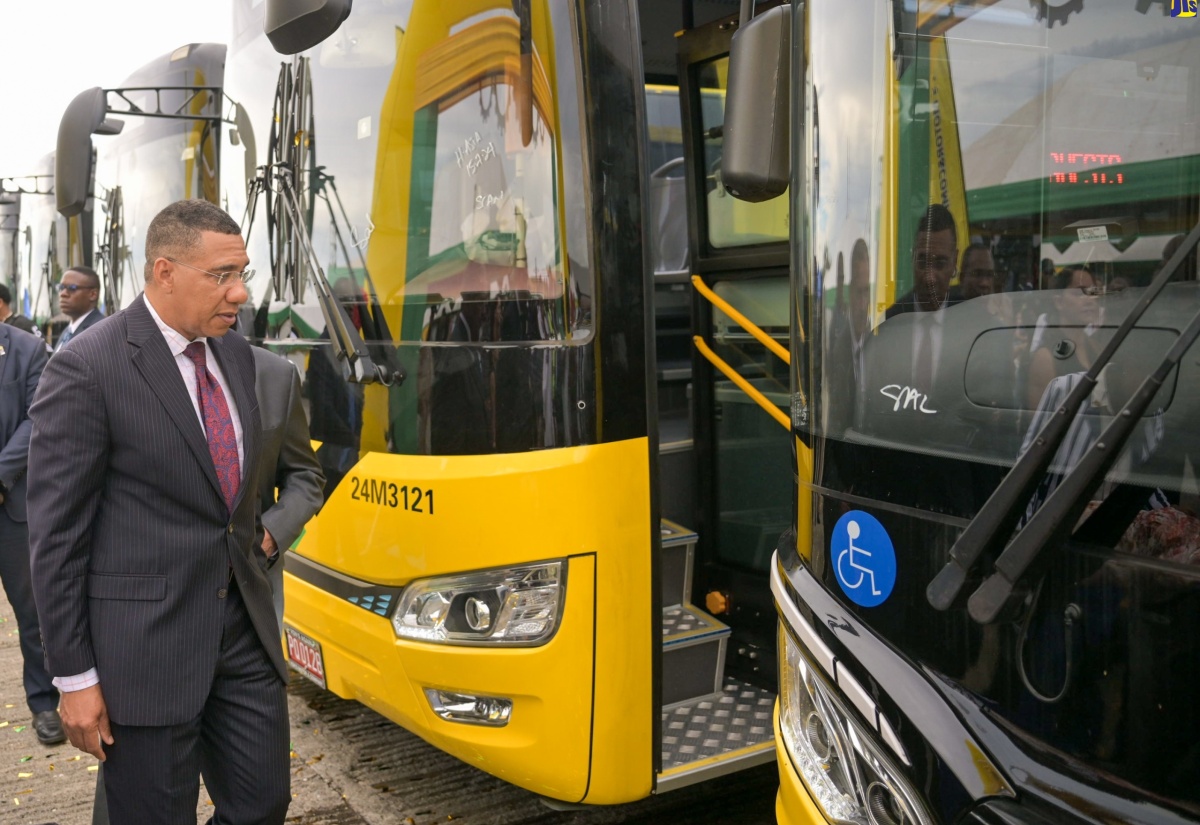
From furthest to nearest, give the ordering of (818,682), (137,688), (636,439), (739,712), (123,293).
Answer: (123,293) → (739,712) → (636,439) → (137,688) → (818,682)

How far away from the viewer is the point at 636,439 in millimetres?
3027

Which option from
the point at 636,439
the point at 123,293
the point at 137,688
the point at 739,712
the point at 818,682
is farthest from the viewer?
the point at 123,293

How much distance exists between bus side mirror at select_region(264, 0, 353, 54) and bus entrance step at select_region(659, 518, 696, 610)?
2.03 m

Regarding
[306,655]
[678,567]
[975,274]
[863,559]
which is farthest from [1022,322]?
[306,655]

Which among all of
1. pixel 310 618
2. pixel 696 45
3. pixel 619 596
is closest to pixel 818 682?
pixel 619 596

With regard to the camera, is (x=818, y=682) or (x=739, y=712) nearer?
(x=818, y=682)

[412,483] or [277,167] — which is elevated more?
[277,167]

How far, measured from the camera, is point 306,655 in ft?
12.8

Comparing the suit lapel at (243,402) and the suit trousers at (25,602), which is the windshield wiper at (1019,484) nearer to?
the suit lapel at (243,402)

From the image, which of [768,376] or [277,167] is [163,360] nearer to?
[277,167]

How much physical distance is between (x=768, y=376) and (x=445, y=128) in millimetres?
1450

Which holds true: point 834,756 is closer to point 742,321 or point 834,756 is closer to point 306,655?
point 742,321

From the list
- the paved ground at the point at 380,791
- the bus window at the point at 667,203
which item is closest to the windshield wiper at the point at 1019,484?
the paved ground at the point at 380,791

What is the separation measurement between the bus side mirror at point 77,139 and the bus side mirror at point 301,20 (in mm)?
2023
